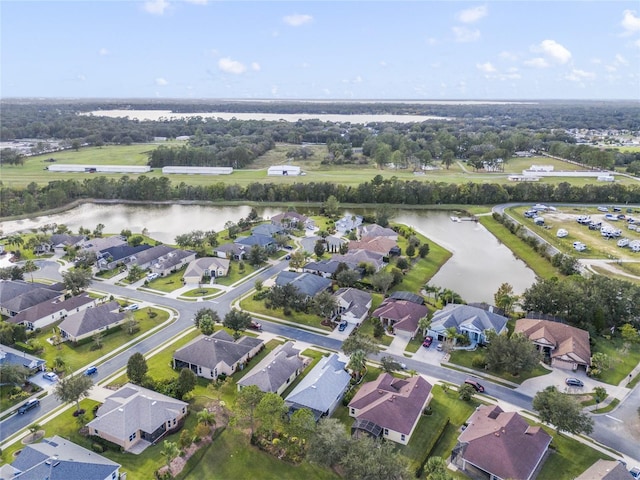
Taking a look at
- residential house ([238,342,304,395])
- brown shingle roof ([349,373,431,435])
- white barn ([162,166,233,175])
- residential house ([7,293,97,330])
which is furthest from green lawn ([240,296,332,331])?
white barn ([162,166,233,175])

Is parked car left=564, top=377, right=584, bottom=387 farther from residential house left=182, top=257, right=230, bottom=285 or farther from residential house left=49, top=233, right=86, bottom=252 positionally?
residential house left=49, top=233, right=86, bottom=252

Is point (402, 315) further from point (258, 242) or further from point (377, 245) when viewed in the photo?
point (258, 242)

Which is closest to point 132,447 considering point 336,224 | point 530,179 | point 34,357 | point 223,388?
point 223,388

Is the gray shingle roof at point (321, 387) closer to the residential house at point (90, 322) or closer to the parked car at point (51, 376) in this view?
the parked car at point (51, 376)

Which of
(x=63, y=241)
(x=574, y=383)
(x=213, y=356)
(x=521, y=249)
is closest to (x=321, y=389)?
(x=213, y=356)

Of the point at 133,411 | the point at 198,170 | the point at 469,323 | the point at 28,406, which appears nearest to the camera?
the point at 133,411

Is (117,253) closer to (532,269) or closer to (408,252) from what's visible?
(408,252)

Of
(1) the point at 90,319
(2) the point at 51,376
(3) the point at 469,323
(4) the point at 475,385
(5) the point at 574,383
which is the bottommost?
(5) the point at 574,383
